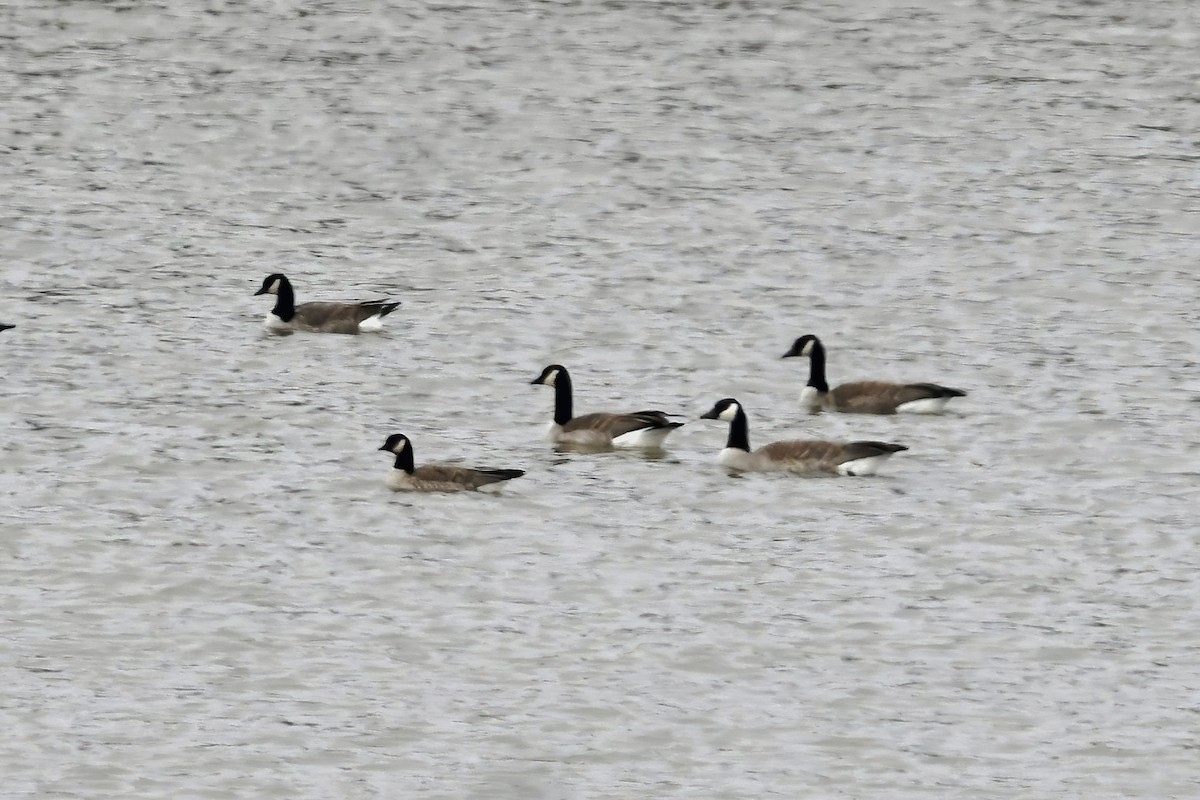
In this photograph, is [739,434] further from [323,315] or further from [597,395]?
[323,315]

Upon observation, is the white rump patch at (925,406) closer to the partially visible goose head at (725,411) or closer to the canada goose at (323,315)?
the partially visible goose head at (725,411)

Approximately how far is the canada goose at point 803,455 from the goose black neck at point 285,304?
7.04 metres

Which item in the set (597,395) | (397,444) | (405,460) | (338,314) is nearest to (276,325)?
(338,314)

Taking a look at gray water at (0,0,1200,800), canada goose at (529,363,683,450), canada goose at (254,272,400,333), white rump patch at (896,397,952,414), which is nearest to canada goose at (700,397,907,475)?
gray water at (0,0,1200,800)

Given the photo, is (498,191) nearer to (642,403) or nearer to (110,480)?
(642,403)

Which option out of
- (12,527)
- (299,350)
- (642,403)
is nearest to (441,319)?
(299,350)

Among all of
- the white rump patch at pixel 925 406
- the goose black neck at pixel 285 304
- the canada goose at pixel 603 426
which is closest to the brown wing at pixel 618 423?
the canada goose at pixel 603 426

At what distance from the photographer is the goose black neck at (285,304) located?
90.1 ft

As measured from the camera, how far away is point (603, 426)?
2286 centimetres

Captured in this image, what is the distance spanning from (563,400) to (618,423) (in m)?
0.81

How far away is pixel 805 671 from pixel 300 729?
3.47 meters

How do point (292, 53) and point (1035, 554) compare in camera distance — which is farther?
point (292, 53)

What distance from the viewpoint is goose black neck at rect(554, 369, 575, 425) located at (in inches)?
920

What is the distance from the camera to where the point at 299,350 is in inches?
1067
